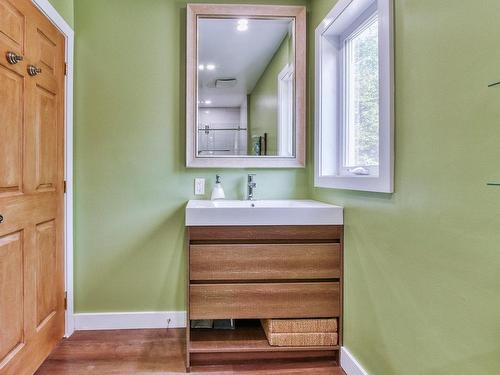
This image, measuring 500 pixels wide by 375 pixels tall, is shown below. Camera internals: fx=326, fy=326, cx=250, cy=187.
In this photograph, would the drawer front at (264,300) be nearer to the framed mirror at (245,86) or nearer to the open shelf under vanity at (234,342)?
the open shelf under vanity at (234,342)

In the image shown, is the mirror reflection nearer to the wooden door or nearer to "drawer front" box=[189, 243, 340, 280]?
"drawer front" box=[189, 243, 340, 280]

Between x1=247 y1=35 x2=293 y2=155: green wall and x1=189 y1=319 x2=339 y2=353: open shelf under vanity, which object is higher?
x1=247 y1=35 x2=293 y2=155: green wall

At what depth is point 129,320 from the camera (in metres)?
2.30

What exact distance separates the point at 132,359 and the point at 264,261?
998 mm

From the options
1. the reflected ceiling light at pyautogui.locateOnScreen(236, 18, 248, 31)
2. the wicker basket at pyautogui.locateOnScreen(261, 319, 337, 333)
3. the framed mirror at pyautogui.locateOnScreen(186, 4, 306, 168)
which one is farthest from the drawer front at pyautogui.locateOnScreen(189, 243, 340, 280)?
the reflected ceiling light at pyautogui.locateOnScreen(236, 18, 248, 31)

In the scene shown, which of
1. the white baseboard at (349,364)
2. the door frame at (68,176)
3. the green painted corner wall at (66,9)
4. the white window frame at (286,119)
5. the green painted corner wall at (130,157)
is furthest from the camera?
the white window frame at (286,119)

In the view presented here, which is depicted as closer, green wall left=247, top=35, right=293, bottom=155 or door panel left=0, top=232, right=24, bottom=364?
door panel left=0, top=232, right=24, bottom=364

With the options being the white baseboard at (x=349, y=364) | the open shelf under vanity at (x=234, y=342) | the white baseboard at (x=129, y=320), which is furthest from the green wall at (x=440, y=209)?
the white baseboard at (x=129, y=320)

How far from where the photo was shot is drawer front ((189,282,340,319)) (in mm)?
1776

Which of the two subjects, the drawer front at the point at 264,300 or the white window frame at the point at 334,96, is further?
the drawer front at the point at 264,300

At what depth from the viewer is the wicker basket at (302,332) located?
184cm

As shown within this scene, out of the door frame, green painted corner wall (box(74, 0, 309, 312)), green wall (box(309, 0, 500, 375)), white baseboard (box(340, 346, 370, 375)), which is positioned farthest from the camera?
green painted corner wall (box(74, 0, 309, 312))

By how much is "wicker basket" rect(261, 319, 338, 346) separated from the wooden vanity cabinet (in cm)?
3

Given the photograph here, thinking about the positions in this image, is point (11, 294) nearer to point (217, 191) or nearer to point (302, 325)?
point (217, 191)
